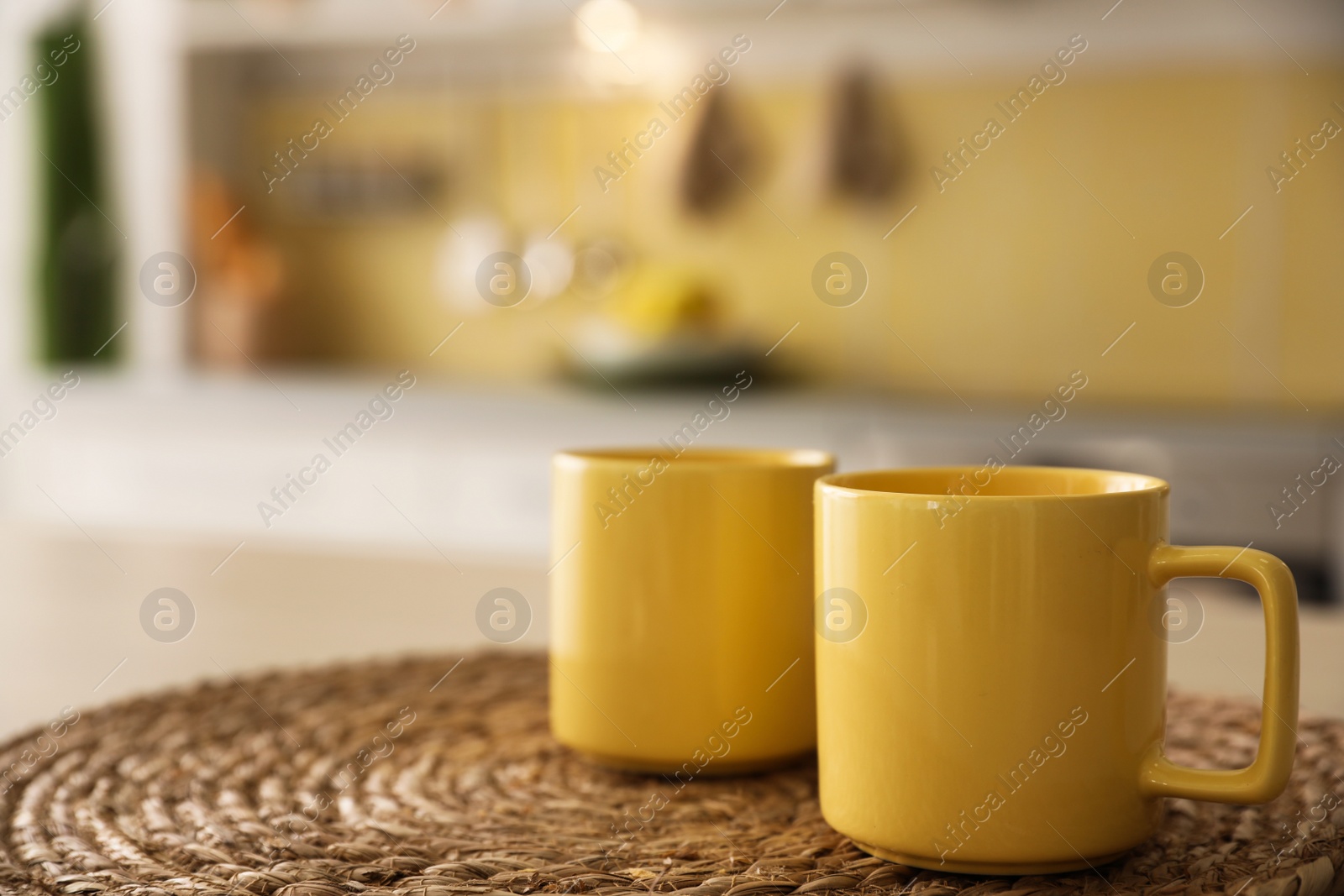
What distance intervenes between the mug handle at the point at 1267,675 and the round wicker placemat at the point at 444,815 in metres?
0.03

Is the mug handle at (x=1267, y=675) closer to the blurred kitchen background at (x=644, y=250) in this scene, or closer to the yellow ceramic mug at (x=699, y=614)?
the yellow ceramic mug at (x=699, y=614)

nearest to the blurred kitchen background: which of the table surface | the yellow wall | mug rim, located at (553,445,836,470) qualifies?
the yellow wall

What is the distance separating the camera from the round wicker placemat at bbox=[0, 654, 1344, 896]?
44cm

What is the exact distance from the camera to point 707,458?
0.65m

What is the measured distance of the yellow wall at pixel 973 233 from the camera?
8.39 ft

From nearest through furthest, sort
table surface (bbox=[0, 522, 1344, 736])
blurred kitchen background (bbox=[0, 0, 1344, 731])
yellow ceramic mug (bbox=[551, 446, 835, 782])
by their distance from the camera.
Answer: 1. yellow ceramic mug (bbox=[551, 446, 835, 782])
2. table surface (bbox=[0, 522, 1344, 736])
3. blurred kitchen background (bbox=[0, 0, 1344, 731])

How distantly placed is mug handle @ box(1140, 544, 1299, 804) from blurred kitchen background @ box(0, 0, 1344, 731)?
1610mm

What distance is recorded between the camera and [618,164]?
3027 millimetres

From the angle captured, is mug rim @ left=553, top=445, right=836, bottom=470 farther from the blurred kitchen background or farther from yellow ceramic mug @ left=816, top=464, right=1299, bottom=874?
the blurred kitchen background

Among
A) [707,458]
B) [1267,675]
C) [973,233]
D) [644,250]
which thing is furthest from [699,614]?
[644,250]

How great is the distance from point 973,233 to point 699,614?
2340 mm

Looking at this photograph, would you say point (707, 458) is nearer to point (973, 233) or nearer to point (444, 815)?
point (444, 815)

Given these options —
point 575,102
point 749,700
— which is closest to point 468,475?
point 575,102

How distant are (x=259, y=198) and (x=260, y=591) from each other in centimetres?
256
